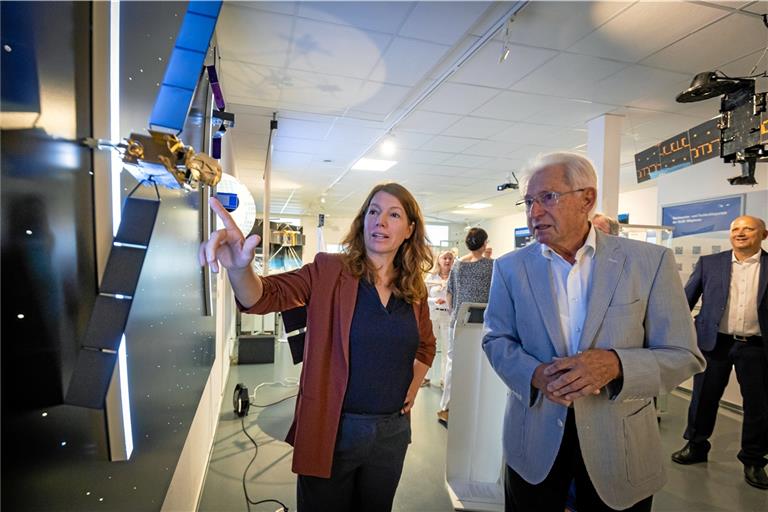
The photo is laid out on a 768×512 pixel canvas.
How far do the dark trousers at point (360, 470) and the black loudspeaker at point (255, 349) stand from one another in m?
4.17

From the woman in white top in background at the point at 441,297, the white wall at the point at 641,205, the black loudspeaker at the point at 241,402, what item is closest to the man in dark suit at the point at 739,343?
the woman in white top in background at the point at 441,297

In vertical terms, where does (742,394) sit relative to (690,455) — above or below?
above

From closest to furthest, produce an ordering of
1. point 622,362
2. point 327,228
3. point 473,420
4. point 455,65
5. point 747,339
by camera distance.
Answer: point 622,362
point 473,420
point 747,339
point 455,65
point 327,228

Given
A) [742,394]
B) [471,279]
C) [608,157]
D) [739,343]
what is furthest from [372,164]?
[742,394]

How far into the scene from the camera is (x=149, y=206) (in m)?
0.47

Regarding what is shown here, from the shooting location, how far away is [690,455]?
287 centimetres

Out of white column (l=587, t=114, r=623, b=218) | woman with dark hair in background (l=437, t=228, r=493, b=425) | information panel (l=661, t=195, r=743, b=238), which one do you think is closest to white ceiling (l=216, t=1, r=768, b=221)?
white column (l=587, t=114, r=623, b=218)

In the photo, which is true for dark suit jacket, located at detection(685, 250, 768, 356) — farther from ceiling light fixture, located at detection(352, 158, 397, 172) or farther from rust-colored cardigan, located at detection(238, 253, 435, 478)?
ceiling light fixture, located at detection(352, 158, 397, 172)

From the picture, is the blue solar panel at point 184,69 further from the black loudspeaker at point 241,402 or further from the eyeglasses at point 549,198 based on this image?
the black loudspeaker at point 241,402

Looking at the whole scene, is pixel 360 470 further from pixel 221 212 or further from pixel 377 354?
pixel 221 212

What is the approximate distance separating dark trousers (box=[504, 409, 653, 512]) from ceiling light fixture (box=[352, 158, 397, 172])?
5310 mm

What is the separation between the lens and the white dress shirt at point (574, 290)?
118 cm

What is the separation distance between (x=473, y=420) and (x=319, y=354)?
5.44 feet

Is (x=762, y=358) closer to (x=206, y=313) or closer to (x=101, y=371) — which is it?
(x=206, y=313)
